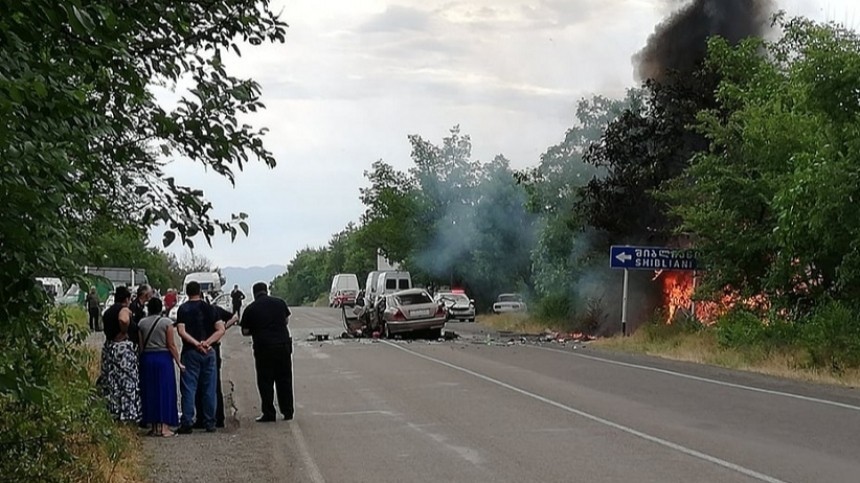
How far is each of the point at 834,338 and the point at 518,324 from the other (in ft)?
85.4

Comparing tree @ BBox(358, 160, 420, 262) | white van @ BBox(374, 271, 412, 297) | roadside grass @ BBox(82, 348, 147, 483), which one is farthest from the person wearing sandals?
tree @ BBox(358, 160, 420, 262)

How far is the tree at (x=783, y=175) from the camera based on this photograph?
20562mm

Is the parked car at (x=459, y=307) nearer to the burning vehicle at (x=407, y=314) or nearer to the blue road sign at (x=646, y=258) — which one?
the burning vehicle at (x=407, y=314)

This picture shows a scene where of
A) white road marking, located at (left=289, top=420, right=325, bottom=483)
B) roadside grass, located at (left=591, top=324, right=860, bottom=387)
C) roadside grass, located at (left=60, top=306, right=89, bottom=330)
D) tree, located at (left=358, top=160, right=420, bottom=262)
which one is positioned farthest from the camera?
tree, located at (left=358, top=160, right=420, bottom=262)

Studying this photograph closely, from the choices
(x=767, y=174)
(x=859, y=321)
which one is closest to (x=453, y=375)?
(x=859, y=321)

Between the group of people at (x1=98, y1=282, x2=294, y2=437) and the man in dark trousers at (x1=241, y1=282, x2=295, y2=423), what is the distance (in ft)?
0.04

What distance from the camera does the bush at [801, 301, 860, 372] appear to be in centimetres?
2112

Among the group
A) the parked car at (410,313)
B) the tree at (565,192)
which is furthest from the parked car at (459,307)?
the parked car at (410,313)

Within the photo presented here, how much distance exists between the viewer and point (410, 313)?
117ft

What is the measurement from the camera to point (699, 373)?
21672 millimetres

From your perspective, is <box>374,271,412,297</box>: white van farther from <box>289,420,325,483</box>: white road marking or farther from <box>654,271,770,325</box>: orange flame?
<box>289,420,325,483</box>: white road marking

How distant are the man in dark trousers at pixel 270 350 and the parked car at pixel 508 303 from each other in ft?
135

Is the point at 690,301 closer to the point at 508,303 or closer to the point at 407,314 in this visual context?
the point at 407,314

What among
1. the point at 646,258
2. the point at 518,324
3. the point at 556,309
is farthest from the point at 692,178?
the point at 518,324
